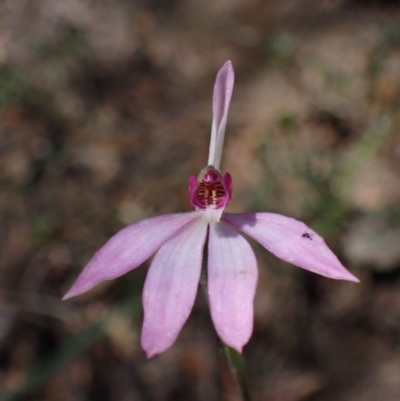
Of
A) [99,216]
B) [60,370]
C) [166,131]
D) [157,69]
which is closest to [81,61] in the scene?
[157,69]

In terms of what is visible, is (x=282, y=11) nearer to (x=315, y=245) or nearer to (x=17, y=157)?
(x=17, y=157)

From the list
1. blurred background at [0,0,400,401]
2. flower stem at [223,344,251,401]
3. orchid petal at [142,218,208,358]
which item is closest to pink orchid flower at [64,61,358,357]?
orchid petal at [142,218,208,358]

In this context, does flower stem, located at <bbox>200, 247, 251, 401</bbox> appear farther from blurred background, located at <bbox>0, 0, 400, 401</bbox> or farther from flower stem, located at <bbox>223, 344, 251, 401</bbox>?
blurred background, located at <bbox>0, 0, 400, 401</bbox>

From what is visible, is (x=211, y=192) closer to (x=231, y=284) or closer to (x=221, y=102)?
(x=221, y=102)

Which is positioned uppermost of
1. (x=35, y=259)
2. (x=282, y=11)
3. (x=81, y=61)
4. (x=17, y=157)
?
(x=282, y=11)

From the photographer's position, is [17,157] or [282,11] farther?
[282,11]

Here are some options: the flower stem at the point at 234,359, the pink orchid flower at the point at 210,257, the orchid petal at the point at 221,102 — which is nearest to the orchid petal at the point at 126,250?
the pink orchid flower at the point at 210,257

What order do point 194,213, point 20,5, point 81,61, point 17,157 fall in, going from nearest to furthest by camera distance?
point 194,213
point 17,157
point 81,61
point 20,5

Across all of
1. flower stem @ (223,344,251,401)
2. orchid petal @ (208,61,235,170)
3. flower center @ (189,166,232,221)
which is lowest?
flower stem @ (223,344,251,401)
